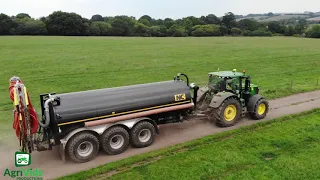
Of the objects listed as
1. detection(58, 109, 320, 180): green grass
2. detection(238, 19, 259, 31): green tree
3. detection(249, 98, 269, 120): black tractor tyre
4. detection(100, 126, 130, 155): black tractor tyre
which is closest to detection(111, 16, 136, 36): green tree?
detection(238, 19, 259, 31): green tree

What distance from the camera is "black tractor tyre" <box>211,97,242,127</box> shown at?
13.9 meters

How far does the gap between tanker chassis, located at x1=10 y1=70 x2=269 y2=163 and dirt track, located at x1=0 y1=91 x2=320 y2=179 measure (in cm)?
30

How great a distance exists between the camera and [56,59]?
115 feet

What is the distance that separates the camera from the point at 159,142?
42.0 ft

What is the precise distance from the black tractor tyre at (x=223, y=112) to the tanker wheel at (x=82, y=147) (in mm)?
5476

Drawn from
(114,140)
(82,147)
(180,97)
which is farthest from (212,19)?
(82,147)

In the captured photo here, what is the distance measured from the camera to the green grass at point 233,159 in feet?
33.4

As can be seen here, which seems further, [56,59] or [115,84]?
[56,59]

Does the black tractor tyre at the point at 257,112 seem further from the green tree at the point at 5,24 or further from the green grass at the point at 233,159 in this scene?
the green tree at the point at 5,24

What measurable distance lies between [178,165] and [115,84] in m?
14.0

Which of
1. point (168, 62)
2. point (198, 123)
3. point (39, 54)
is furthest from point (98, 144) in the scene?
point (39, 54)

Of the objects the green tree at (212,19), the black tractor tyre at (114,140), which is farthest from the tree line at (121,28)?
the black tractor tyre at (114,140)

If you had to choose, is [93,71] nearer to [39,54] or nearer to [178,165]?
[39,54]

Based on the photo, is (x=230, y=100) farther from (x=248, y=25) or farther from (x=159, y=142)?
(x=248, y=25)
